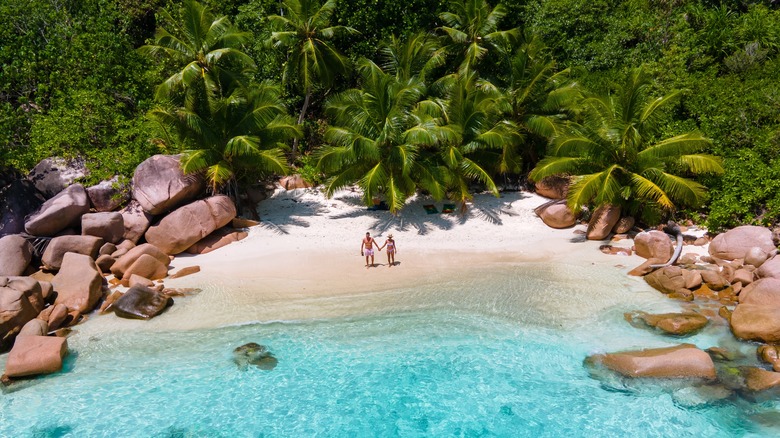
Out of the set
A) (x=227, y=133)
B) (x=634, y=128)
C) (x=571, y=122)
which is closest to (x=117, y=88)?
(x=227, y=133)

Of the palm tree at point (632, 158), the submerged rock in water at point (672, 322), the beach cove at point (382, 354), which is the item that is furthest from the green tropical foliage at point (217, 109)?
the submerged rock in water at point (672, 322)

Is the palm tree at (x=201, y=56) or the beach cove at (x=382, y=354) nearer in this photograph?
the beach cove at (x=382, y=354)

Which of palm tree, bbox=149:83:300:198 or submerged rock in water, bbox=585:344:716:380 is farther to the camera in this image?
palm tree, bbox=149:83:300:198

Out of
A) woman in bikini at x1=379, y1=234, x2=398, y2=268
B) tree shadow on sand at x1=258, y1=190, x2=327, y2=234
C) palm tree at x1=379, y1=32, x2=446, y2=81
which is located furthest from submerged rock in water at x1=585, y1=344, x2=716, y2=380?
palm tree at x1=379, y1=32, x2=446, y2=81

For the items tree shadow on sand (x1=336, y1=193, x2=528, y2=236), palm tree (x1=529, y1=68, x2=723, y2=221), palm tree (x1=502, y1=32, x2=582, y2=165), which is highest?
palm tree (x1=502, y1=32, x2=582, y2=165)

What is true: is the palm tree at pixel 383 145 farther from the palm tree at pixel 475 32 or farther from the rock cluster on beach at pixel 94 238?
the rock cluster on beach at pixel 94 238

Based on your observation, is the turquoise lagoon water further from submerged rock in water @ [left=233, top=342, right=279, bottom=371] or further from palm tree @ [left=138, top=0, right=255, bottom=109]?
palm tree @ [left=138, top=0, right=255, bottom=109]
